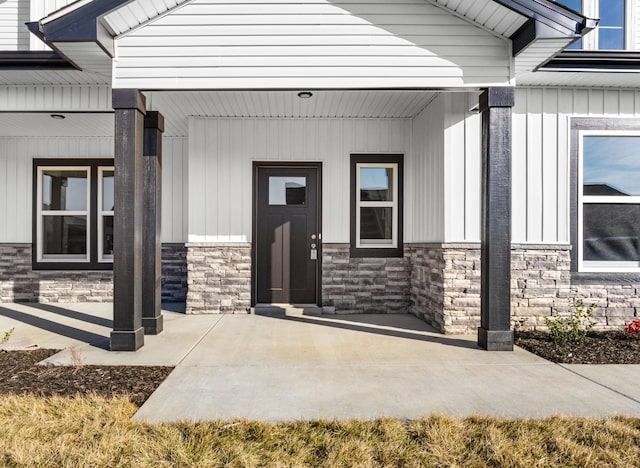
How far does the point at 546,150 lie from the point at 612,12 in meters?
2.02

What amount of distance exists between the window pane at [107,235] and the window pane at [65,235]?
1.20 feet

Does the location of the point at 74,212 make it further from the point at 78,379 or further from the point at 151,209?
the point at 78,379

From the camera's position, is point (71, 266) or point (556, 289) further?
point (71, 266)

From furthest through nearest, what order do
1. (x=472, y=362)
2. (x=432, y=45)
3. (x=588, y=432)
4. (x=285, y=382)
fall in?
(x=432, y=45) → (x=472, y=362) → (x=285, y=382) → (x=588, y=432)

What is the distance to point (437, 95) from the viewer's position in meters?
5.61

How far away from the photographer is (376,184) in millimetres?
6965

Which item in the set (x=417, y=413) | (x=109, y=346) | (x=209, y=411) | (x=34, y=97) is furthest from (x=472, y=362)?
(x=34, y=97)

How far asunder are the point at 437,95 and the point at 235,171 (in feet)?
10.7

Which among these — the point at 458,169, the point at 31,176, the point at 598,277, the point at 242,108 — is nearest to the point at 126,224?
the point at 242,108

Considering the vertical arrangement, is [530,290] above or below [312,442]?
above

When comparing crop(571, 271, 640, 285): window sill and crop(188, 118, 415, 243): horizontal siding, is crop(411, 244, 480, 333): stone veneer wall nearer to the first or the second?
crop(571, 271, 640, 285): window sill

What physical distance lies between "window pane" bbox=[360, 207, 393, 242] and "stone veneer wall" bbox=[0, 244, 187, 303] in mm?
3301

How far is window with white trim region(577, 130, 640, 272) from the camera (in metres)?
5.61

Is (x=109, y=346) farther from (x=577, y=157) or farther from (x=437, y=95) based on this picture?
Result: (x=577, y=157)
